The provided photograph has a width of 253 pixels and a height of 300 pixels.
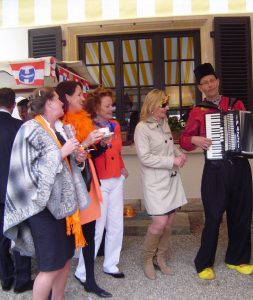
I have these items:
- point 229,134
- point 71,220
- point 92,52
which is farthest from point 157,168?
point 92,52

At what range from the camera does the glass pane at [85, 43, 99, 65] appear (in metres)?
6.29

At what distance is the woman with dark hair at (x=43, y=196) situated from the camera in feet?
7.93

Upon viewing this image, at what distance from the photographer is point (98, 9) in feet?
20.2

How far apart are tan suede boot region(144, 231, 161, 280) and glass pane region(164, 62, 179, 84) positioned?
3.24 meters

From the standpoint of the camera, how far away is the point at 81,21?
6152mm

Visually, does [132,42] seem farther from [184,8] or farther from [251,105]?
[251,105]

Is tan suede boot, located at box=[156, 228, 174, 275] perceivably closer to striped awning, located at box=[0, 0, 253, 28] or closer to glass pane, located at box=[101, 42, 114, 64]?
glass pane, located at box=[101, 42, 114, 64]

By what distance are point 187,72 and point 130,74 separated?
2.87 feet

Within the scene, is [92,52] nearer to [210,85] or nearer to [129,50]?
[129,50]

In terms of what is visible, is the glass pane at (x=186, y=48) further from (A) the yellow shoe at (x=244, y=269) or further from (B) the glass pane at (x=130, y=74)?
(A) the yellow shoe at (x=244, y=269)

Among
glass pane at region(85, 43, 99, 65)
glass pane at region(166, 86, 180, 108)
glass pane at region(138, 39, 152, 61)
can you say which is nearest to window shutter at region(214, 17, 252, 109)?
glass pane at region(166, 86, 180, 108)

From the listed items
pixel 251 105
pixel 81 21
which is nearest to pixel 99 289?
pixel 251 105

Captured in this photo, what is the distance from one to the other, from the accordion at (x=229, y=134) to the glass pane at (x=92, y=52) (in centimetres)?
324

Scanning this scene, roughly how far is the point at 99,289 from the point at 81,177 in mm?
1086
